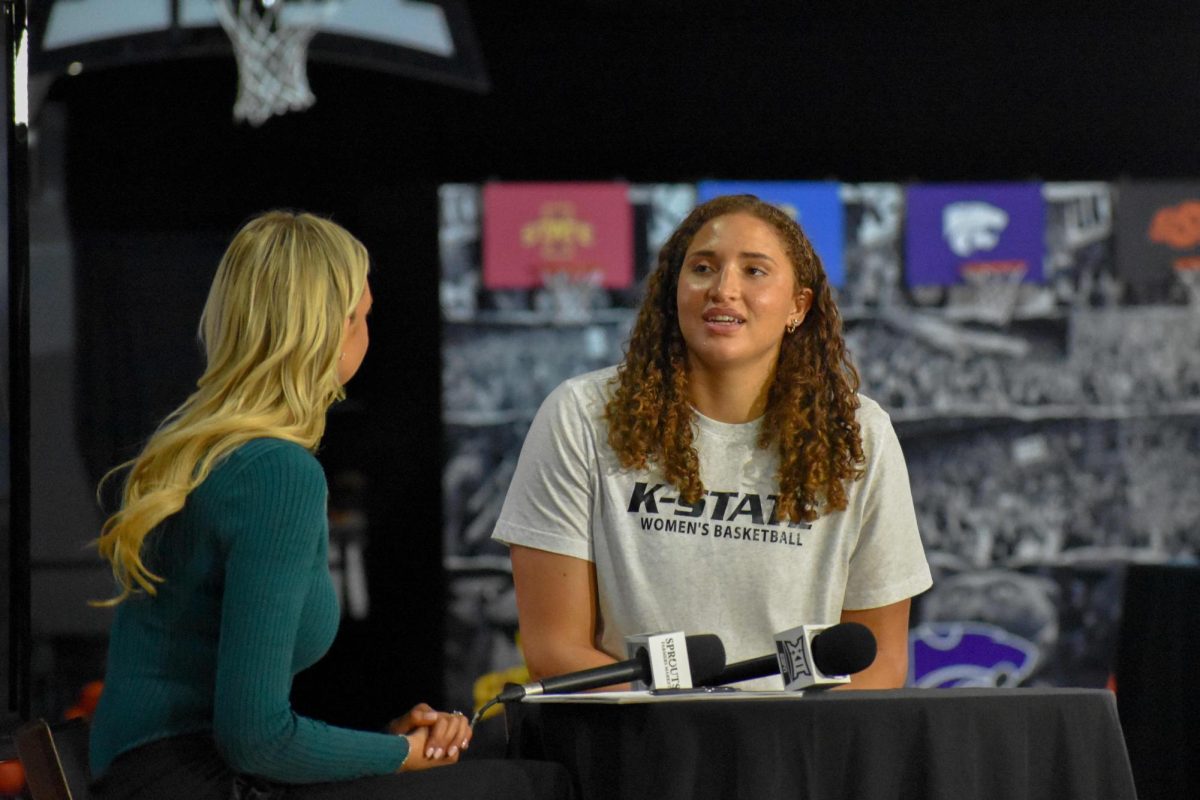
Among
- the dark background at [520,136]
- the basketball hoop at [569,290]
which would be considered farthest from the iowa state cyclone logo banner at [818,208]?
the basketball hoop at [569,290]

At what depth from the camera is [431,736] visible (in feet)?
5.41

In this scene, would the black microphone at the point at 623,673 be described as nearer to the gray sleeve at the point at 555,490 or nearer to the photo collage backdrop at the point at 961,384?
the gray sleeve at the point at 555,490

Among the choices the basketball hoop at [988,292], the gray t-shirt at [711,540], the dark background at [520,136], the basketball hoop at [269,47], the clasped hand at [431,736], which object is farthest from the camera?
the dark background at [520,136]

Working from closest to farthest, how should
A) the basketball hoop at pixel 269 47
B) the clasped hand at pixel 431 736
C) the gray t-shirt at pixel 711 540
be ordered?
the clasped hand at pixel 431 736 → the gray t-shirt at pixel 711 540 → the basketball hoop at pixel 269 47

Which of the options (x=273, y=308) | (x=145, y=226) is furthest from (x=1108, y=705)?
(x=145, y=226)

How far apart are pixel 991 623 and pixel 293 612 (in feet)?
13.9

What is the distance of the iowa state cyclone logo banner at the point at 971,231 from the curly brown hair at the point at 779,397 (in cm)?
319

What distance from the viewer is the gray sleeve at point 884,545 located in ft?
6.72

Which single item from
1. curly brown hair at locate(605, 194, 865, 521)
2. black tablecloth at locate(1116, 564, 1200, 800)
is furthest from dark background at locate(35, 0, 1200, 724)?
curly brown hair at locate(605, 194, 865, 521)

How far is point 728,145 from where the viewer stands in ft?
18.1

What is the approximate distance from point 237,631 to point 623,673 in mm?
429

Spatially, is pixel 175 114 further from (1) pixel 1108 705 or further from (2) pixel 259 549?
(1) pixel 1108 705

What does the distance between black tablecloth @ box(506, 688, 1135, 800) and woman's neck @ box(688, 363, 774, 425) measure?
652 mm

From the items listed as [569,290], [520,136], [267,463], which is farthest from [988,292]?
[267,463]
